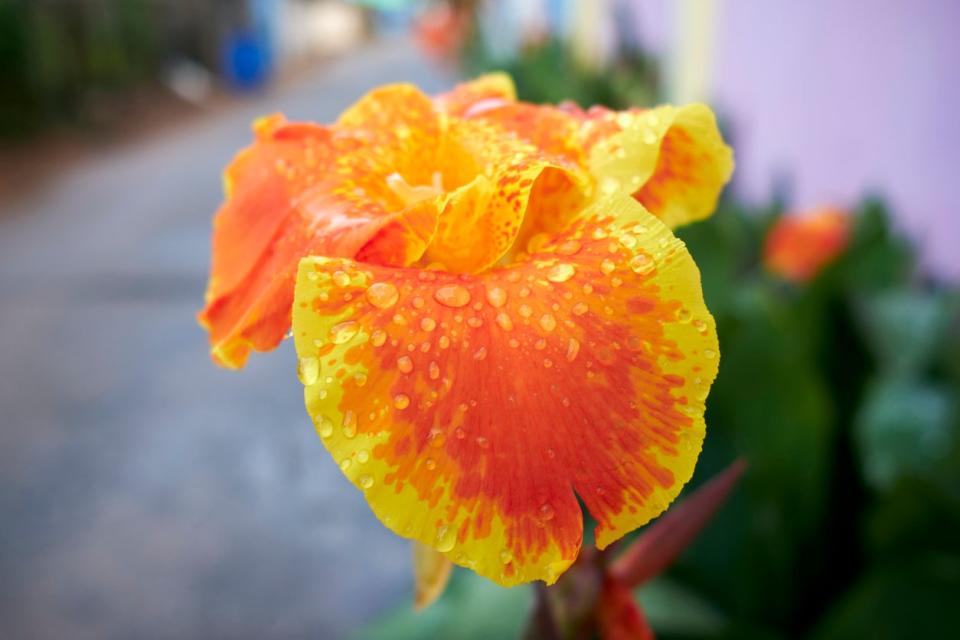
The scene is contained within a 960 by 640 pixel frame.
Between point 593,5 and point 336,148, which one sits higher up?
point 336,148

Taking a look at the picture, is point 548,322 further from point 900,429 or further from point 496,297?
point 900,429

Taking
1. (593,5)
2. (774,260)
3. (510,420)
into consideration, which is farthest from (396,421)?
(593,5)

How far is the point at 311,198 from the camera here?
15.4 inches

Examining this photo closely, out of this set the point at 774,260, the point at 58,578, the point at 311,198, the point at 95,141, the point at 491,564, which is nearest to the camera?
the point at 491,564

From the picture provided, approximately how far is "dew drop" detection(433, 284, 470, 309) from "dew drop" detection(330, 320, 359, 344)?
3cm

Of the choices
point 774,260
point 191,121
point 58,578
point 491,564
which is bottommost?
point 191,121

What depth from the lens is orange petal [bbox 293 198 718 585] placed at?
28cm

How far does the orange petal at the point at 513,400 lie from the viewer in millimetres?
281

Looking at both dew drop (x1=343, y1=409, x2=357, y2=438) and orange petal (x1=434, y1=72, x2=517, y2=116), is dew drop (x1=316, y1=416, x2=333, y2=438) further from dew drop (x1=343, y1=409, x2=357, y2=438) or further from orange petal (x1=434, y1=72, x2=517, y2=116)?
orange petal (x1=434, y1=72, x2=517, y2=116)

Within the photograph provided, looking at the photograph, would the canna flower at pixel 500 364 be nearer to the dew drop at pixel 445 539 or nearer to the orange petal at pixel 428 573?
the dew drop at pixel 445 539

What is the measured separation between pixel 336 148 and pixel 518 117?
0.10 meters

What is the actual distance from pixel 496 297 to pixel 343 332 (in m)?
0.06

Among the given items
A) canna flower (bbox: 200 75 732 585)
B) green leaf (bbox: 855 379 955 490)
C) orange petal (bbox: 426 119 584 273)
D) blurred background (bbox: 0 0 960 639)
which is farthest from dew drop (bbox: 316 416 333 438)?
green leaf (bbox: 855 379 955 490)

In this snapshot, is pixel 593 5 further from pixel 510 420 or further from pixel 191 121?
pixel 510 420
